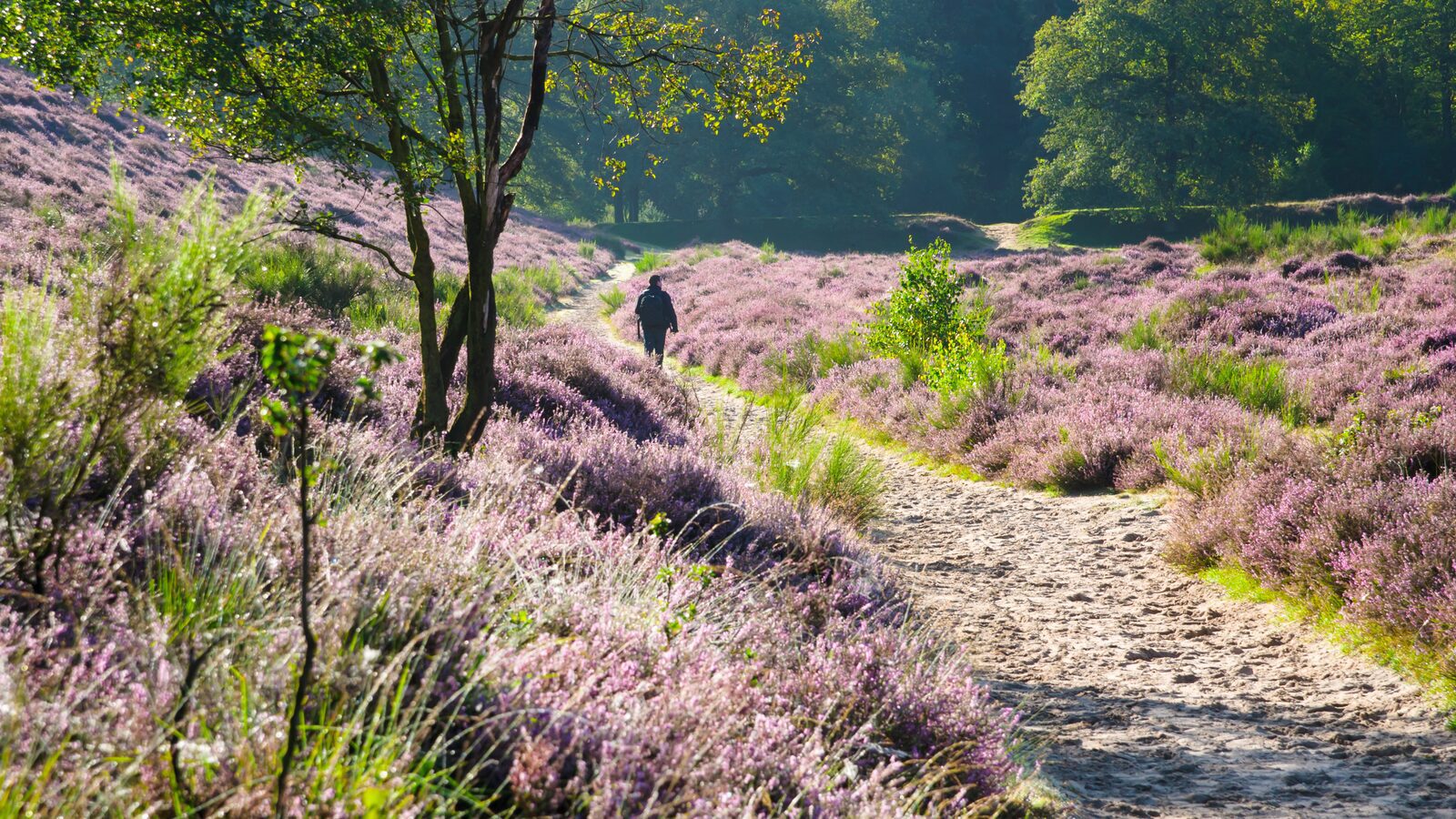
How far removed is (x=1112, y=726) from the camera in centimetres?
419

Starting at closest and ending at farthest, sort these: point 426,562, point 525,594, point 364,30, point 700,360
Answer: point 426,562 → point 525,594 → point 364,30 → point 700,360

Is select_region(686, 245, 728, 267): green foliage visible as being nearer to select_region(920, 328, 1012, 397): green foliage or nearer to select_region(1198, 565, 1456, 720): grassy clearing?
select_region(920, 328, 1012, 397): green foliage

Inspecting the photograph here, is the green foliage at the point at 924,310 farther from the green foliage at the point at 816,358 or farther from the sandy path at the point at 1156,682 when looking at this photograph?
the sandy path at the point at 1156,682

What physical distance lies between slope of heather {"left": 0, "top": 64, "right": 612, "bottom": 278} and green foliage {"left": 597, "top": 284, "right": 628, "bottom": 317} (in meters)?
4.07

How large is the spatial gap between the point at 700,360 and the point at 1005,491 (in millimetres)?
9927

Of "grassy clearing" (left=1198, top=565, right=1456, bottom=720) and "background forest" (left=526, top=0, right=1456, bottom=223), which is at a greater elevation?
"background forest" (left=526, top=0, right=1456, bottom=223)

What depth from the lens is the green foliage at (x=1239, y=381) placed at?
30.8 feet

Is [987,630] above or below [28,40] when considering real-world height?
below

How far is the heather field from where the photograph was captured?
5.13 metres

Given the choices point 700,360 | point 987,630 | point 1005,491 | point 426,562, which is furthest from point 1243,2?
point 426,562

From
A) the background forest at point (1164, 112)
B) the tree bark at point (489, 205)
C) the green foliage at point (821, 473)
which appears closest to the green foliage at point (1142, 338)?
the green foliage at point (821, 473)

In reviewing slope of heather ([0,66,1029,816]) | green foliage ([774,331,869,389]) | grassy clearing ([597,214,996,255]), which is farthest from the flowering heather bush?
grassy clearing ([597,214,996,255])

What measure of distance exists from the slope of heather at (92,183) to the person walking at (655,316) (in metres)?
3.92

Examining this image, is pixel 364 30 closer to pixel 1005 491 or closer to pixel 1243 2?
pixel 1005 491
